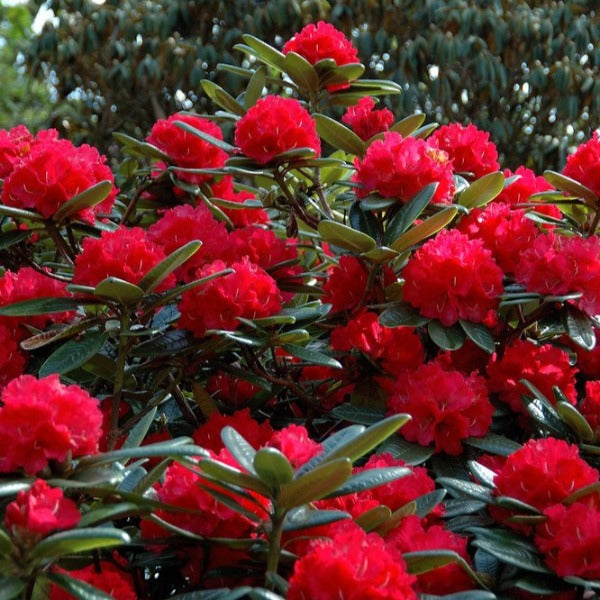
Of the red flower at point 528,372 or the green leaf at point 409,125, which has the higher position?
the green leaf at point 409,125

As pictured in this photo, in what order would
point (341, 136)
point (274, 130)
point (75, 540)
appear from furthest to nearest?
point (341, 136), point (274, 130), point (75, 540)

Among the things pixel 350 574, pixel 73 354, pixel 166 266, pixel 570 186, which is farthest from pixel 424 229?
pixel 350 574

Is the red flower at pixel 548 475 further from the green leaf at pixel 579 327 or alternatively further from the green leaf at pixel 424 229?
the green leaf at pixel 424 229

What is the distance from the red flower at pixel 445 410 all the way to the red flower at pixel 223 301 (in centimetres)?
23

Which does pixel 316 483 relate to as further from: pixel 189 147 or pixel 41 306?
pixel 189 147

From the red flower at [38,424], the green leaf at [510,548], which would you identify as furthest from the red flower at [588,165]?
the red flower at [38,424]

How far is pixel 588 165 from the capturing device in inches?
58.4

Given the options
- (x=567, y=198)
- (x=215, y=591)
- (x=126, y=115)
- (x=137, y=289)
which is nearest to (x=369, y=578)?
(x=215, y=591)

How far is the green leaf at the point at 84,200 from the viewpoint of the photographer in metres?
1.28

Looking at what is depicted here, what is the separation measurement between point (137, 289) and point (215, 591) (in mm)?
380

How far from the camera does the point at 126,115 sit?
5480 millimetres

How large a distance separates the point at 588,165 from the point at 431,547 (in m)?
0.77

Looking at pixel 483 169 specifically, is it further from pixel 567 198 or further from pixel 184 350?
pixel 184 350

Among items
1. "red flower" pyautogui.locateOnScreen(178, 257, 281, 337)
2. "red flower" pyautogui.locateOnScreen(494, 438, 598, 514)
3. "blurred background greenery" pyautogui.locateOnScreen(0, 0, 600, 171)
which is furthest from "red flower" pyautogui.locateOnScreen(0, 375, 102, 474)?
"blurred background greenery" pyautogui.locateOnScreen(0, 0, 600, 171)
